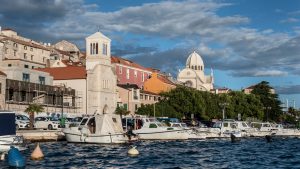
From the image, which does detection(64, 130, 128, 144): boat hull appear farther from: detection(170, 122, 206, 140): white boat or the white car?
detection(170, 122, 206, 140): white boat

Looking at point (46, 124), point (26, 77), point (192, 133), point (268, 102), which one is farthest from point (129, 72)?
→ point (46, 124)

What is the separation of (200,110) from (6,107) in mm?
47071

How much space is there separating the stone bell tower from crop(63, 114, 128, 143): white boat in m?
41.9

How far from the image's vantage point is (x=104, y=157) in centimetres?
4175

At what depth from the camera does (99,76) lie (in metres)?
104

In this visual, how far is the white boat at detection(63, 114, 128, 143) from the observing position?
55906 millimetres

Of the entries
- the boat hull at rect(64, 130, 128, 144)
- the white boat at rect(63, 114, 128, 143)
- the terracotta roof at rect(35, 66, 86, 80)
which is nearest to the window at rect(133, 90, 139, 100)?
the terracotta roof at rect(35, 66, 86, 80)

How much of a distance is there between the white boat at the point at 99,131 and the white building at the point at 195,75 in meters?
106

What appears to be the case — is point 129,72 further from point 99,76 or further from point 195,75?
point 195,75

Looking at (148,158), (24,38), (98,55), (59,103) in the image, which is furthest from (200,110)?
(148,158)

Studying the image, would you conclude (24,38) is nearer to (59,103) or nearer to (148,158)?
(59,103)

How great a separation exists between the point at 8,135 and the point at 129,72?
9310 centimetres

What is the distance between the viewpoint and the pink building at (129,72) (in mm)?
129600

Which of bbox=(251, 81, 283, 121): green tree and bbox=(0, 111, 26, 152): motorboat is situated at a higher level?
bbox=(251, 81, 283, 121): green tree
